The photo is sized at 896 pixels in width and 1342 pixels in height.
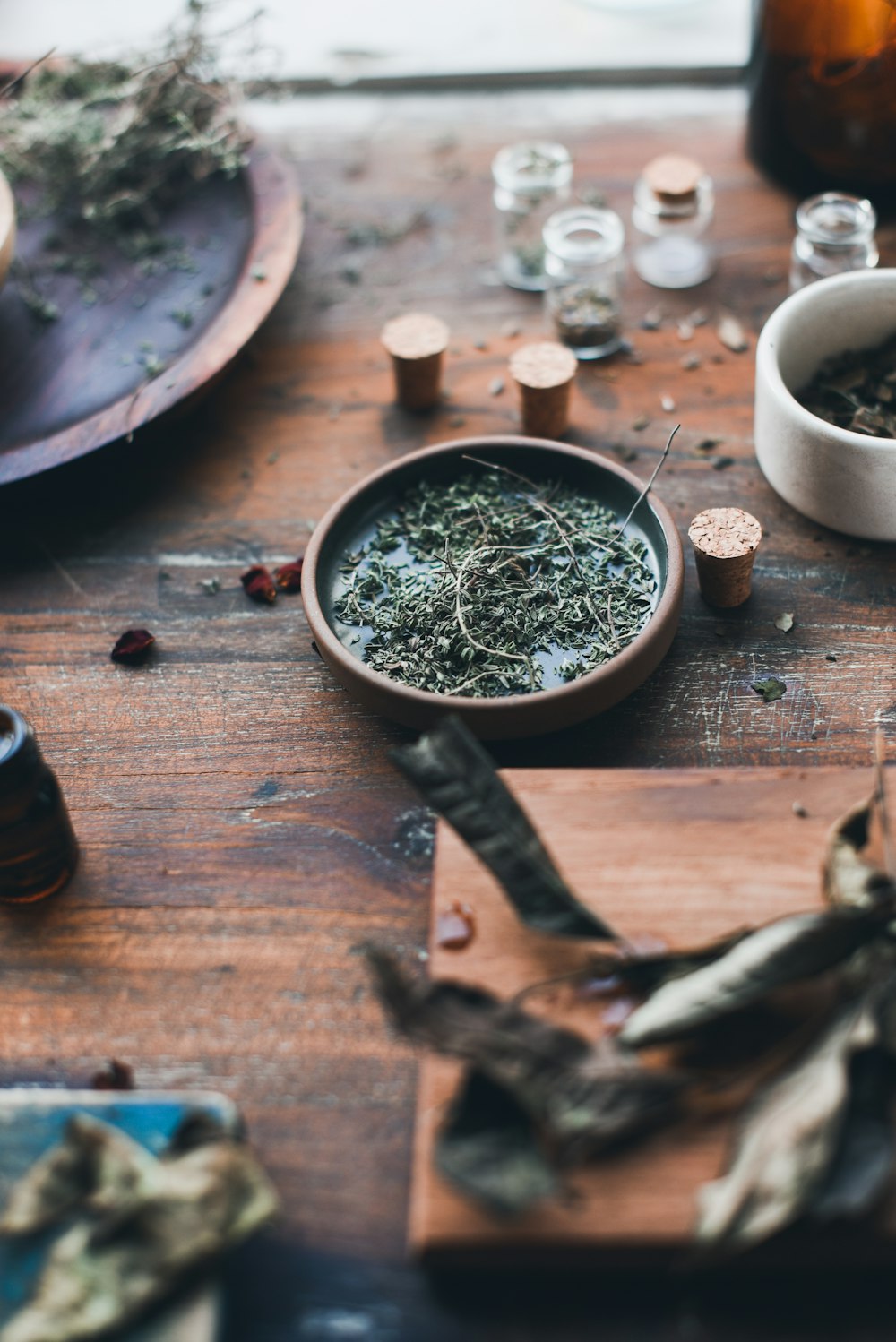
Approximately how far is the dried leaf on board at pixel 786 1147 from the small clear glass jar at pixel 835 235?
0.87m

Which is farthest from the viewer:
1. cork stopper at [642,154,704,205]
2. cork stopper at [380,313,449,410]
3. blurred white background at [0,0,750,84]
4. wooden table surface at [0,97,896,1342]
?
blurred white background at [0,0,750,84]

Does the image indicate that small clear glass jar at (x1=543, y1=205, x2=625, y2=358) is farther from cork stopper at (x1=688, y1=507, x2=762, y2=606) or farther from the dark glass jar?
the dark glass jar

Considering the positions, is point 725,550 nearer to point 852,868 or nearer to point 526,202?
point 852,868

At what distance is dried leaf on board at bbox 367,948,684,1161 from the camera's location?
0.65 meters

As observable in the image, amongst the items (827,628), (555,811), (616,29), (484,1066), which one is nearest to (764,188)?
(616,29)

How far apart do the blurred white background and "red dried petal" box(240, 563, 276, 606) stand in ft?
2.95

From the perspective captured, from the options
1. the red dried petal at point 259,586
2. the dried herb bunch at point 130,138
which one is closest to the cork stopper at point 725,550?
the red dried petal at point 259,586

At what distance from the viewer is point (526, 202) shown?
1.35 meters

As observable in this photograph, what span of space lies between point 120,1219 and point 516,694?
457 millimetres

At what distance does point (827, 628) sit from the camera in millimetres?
1023

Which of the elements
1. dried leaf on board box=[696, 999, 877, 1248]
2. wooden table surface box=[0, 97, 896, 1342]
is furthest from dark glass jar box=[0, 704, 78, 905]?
dried leaf on board box=[696, 999, 877, 1248]

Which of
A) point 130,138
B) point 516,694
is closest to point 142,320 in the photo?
point 130,138

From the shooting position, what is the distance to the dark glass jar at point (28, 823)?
833mm

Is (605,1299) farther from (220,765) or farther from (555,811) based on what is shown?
(220,765)
